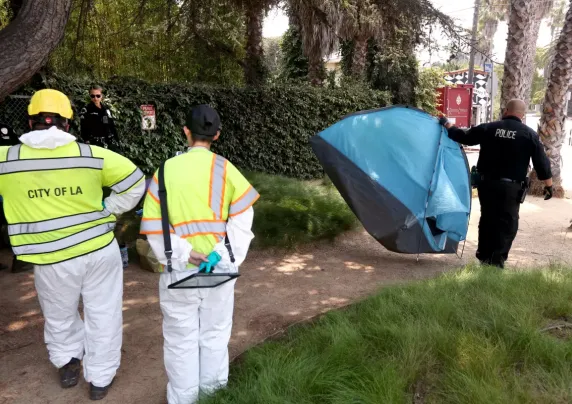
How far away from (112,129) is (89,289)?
6.40 meters

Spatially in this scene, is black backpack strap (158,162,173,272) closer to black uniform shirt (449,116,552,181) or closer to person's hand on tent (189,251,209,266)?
person's hand on tent (189,251,209,266)

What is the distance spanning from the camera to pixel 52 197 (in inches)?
114

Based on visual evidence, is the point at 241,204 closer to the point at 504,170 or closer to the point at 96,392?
the point at 96,392

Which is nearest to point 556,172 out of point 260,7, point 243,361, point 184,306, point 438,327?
point 260,7

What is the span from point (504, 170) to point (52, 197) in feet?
14.8

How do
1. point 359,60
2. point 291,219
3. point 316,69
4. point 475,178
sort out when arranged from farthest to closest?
point 359,60 < point 316,69 < point 291,219 < point 475,178

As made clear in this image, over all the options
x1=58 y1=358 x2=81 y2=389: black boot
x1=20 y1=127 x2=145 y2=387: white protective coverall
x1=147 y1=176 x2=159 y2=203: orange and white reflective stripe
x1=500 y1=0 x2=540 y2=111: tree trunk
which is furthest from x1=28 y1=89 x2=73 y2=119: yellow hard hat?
x1=500 y1=0 x2=540 y2=111: tree trunk

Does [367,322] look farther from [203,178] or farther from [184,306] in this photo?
[203,178]

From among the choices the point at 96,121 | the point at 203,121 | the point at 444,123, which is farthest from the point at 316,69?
the point at 203,121

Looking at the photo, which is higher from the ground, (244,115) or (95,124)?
(244,115)

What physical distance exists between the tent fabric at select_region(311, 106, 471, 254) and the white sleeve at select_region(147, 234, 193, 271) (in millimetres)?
3627

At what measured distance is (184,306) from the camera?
2740 mm

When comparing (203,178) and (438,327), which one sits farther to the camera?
(438,327)

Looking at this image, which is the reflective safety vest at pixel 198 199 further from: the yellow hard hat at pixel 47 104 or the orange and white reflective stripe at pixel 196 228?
the yellow hard hat at pixel 47 104
